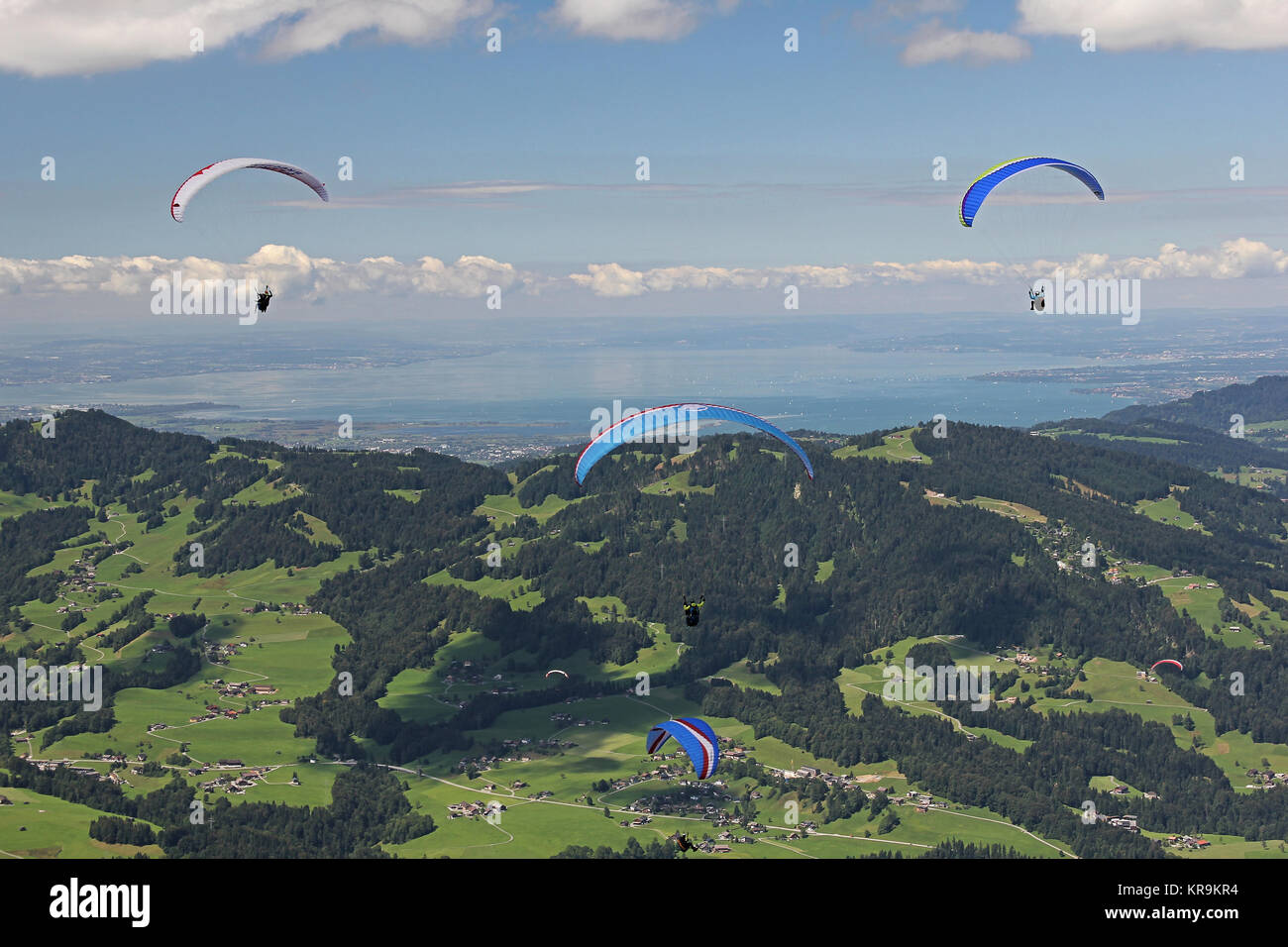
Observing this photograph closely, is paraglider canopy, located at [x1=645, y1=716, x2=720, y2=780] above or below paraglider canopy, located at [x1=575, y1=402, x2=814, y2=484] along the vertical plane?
below

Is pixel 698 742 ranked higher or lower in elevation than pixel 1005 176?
lower

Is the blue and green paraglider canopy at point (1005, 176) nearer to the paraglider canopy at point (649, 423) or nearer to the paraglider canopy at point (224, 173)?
the paraglider canopy at point (649, 423)

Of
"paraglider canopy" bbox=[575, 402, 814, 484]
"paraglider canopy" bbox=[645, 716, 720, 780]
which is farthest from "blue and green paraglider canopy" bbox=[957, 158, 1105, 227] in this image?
"paraglider canopy" bbox=[645, 716, 720, 780]

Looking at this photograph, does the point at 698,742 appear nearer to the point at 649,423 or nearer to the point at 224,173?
the point at 649,423

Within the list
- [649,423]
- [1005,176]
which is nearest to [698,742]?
[649,423]

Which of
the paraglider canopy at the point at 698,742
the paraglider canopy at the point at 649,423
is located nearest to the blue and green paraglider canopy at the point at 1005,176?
the paraglider canopy at the point at 649,423

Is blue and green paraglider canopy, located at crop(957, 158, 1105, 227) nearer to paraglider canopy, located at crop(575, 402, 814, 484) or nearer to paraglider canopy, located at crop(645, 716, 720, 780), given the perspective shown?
paraglider canopy, located at crop(575, 402, 814, 484)
